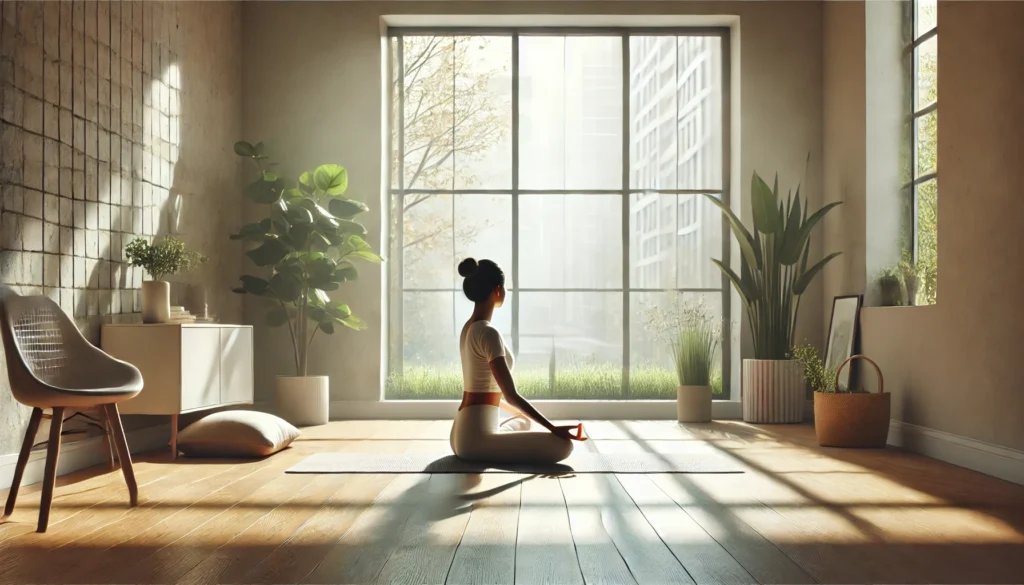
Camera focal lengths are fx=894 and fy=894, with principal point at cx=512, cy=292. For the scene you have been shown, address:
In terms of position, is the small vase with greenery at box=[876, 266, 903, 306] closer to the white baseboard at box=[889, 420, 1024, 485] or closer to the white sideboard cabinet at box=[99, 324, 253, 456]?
the white baseboard at box=[889, 420, 1024, 485]

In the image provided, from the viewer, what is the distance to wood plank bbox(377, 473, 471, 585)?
248 centimetres

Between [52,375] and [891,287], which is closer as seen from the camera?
[52,375]

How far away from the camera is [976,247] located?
455 centimetres

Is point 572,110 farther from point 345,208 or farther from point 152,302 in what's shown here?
point 152,302

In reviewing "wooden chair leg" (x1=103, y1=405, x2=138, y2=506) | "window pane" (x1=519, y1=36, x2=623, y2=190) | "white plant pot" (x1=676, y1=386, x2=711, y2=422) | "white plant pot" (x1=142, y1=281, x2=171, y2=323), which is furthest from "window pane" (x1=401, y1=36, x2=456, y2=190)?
"wooden chair leg" (x1=103, y1=405, x2=138, y2=506)

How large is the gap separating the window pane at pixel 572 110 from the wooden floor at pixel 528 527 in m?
3.44

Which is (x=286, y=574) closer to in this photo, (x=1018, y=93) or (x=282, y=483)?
(x=282, y=483)

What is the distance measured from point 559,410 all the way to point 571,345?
615 millimetres

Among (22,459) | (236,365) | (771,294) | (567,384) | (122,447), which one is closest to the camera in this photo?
(22,459)

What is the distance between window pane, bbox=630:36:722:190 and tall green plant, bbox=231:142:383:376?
241 cm

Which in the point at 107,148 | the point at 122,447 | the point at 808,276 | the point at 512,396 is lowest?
the point at 122,447

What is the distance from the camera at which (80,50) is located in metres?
4.62

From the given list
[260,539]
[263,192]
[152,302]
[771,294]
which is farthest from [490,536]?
[771,294]

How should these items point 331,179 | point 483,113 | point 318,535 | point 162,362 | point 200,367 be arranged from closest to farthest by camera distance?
point 318,535, point 162,362, point 200,367, point 331,179, point 483,113
